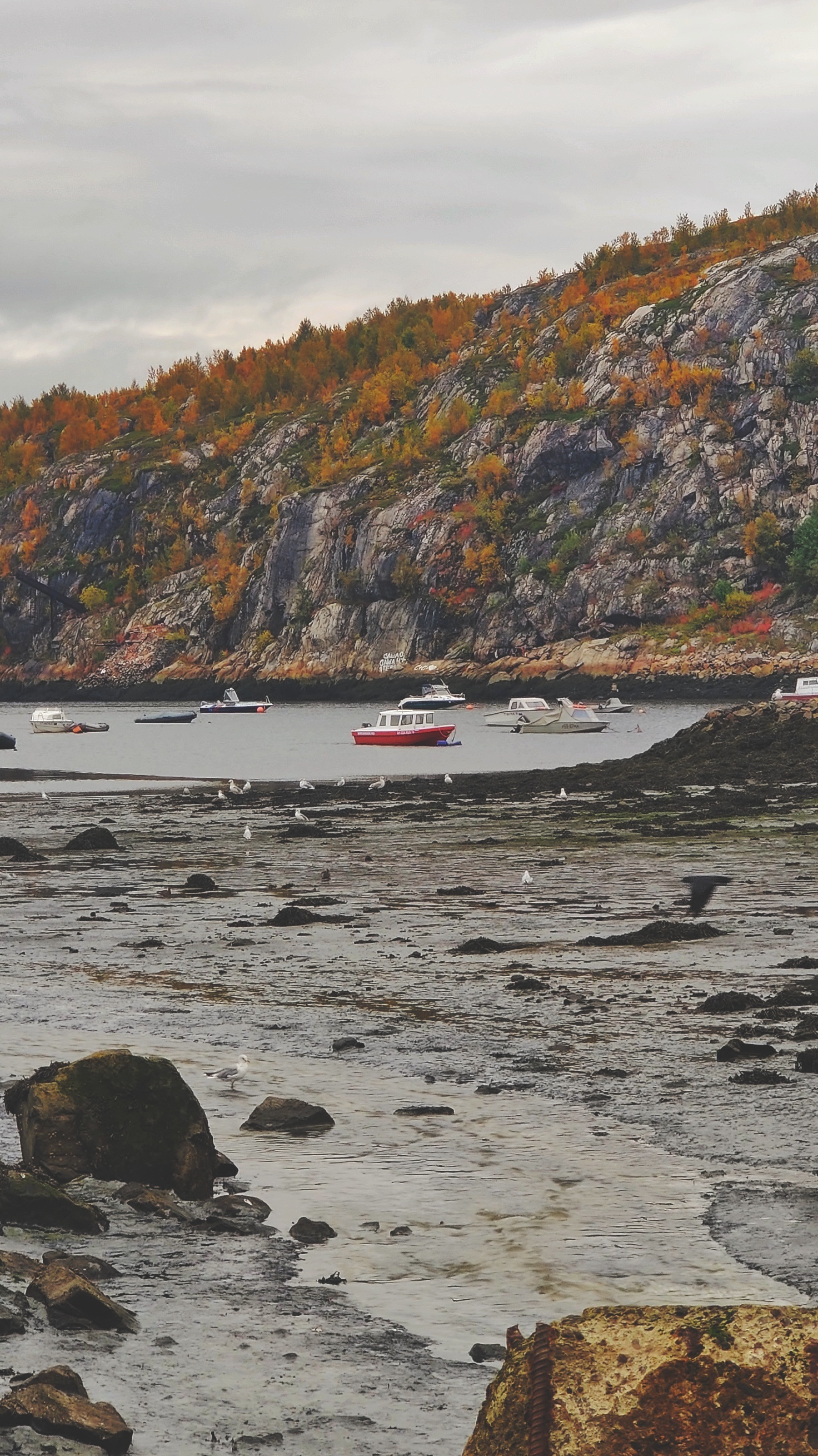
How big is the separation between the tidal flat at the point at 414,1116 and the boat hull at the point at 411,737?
5868cm

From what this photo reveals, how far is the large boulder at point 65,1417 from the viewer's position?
21.6 ft

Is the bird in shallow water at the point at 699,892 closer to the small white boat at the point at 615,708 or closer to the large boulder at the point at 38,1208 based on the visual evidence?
the large boulder at the point at 38,1208

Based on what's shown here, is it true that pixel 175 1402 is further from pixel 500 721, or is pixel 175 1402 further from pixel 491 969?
pixel 500 721

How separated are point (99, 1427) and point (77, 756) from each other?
3374 inches

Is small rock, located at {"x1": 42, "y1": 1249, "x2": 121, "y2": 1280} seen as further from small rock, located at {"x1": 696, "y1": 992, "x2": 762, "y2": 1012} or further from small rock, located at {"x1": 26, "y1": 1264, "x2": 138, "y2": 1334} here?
small rock, located at {"x1": 696, "y1": 992, "x2": 762, "y2": 1012}

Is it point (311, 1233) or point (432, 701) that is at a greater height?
point (311, 1233)

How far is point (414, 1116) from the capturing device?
41.4ft

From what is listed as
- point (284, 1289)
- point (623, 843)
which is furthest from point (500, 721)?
point (284, 1289)

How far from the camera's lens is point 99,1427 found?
6582 mm

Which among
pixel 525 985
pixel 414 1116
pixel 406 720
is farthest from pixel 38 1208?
pixel 406 720

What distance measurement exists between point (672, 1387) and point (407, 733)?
85792mm

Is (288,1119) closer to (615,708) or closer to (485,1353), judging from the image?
(485,1353)

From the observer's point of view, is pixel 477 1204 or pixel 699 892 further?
pixel 699 892

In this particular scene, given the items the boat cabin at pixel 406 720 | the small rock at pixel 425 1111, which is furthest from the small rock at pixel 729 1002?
the boat cabin at pixel 406 720
